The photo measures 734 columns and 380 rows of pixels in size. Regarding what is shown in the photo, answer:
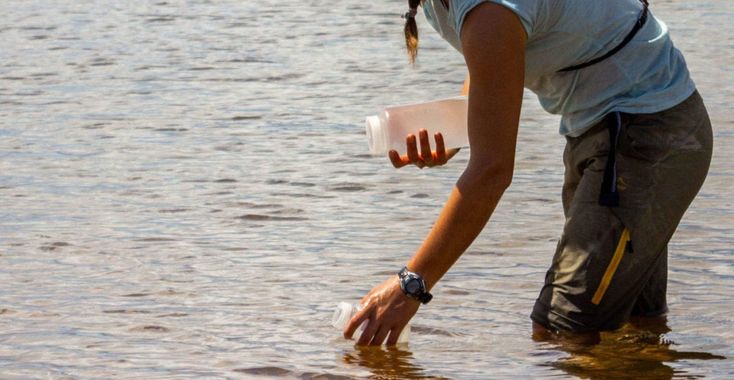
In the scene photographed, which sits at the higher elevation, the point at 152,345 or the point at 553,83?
the point at 553,83

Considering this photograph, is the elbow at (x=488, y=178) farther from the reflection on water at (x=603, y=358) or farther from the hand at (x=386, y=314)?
the reflection on water at (x=603, y=358)

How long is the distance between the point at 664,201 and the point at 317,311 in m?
1.67

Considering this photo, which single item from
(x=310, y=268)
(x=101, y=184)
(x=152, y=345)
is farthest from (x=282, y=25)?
(x=152, y=345)

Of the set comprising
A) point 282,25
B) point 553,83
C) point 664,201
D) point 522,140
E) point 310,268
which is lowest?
point 282,25

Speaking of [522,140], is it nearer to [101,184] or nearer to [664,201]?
[101,184]

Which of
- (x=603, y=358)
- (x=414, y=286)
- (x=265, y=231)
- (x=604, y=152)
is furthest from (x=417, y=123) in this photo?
(x=265, y=231)

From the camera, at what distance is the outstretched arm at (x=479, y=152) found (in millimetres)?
3564

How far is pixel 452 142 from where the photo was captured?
4242 mm

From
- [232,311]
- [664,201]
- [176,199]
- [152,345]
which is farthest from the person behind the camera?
[176,199]

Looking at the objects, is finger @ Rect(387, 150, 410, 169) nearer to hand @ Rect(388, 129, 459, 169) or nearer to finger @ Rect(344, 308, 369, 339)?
hand @ Rect(388, 129, 459, 169)

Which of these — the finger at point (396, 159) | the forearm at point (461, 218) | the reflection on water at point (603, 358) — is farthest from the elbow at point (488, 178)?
the reflection on water at point (603, 358)

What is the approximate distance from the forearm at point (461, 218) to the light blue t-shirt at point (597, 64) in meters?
0.39

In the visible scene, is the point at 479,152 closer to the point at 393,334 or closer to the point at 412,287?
the point at 412,287

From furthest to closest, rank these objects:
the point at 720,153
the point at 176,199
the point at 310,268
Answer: the point at 720,153
the point at 176,199
the point at 310,268
